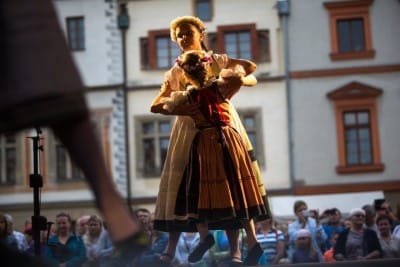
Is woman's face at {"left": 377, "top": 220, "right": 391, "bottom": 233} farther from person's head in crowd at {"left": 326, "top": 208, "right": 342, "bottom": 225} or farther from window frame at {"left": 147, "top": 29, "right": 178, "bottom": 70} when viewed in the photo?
window frame at {"left": 147, "top": 29, "right": 178, "bottom": 70}

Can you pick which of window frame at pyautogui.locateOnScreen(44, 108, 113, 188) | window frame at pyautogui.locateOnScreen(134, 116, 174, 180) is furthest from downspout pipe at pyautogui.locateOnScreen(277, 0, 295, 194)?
window frame at pyautogui.locateOnScreen(44, 108, 113, 188)

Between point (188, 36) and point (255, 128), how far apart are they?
15.9 metres

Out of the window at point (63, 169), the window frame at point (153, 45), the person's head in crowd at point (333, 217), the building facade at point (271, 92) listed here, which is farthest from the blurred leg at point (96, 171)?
the window at point (63, 169)

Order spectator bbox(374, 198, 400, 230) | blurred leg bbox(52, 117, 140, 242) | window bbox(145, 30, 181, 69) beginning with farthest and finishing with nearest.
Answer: window bbox(145, 30, 181, 69)
spectator bbox(374, 198, 400, 230)
blurred leg bbox(52, 117, 140, 242)

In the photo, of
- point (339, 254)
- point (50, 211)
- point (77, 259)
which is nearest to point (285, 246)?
point (339, 254)

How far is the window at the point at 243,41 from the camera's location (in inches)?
801

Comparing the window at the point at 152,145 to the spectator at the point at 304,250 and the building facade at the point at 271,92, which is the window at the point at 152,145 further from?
the spectator at the point at 304,250

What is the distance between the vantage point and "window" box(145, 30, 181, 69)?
20547 mm

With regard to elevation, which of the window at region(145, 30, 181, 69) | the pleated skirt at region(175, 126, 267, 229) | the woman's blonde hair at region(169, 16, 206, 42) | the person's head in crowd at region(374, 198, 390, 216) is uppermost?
the window at region(145, 30, 181, 69)

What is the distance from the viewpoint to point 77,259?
246 inches

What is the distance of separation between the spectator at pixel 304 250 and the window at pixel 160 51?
13.7 meters

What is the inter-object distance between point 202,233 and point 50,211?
1690 centimetres

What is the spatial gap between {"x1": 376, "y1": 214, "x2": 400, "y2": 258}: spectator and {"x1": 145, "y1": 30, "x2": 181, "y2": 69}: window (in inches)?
548

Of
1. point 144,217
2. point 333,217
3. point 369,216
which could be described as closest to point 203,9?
point 333,217
